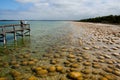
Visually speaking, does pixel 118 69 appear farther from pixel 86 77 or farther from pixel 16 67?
pixel 16 67

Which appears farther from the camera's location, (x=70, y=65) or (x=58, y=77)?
(x=70, y=65)

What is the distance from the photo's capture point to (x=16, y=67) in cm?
902

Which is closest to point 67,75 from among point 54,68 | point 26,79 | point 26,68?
point 54,68

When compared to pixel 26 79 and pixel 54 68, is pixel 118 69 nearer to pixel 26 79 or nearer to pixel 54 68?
pixel 54 68

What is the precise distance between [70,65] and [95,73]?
172 centimetres

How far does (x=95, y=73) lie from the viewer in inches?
315

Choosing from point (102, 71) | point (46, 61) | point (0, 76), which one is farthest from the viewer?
point (46, 61)

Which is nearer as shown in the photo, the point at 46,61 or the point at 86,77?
the point at 86,77

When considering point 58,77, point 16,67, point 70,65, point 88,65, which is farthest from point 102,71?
point 16,67

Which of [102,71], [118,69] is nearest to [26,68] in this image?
[102,71]

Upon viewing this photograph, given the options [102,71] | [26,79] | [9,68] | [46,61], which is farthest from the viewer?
[46,61]

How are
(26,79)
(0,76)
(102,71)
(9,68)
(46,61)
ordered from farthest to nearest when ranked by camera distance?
(46,61)
(9,68)
(102,71)
(0,76)
(26,79)

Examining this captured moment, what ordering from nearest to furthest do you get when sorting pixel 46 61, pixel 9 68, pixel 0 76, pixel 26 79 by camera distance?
pixel 26 79 < pixel 0 76 < pixel 9 68 < pixel 46 61

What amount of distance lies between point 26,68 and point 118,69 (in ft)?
16.7
